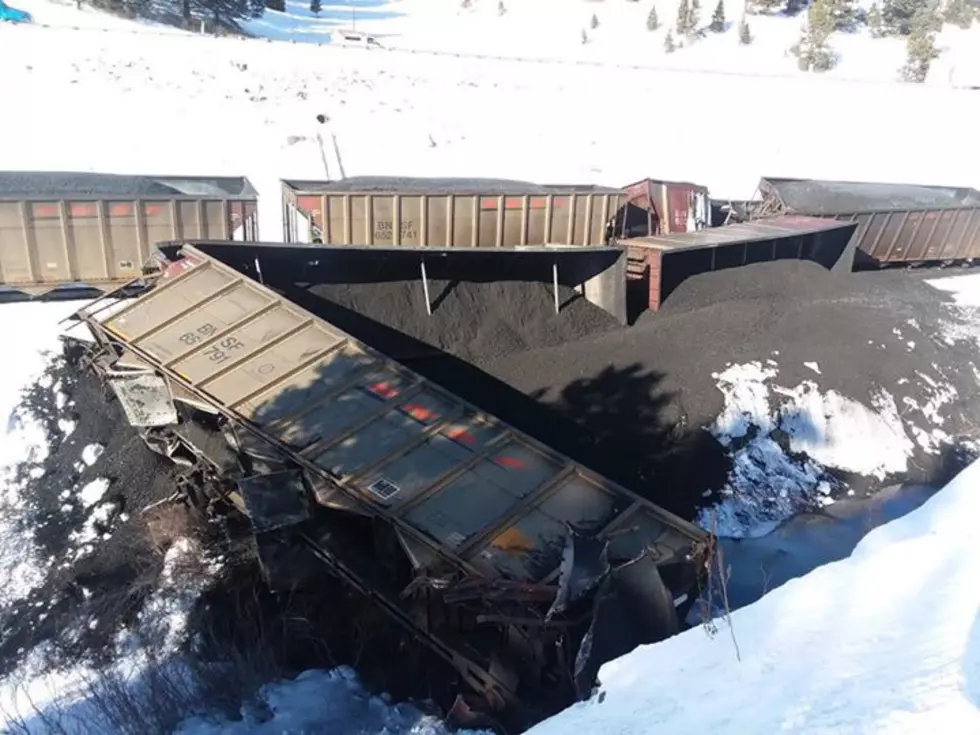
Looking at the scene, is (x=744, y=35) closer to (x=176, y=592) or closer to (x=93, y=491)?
(x=93, y=491)

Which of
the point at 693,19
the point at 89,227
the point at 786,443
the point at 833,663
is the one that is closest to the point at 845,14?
the point at 693,19

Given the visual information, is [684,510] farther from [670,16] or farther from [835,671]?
[670,16]

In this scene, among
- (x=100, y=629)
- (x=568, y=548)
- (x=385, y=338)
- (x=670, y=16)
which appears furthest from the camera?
(x=670, y=16)

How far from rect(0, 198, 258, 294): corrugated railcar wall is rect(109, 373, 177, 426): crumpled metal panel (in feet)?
16.8

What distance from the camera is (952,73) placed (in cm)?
A: 4684

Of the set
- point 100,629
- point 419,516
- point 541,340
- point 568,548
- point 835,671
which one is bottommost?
point 100,629

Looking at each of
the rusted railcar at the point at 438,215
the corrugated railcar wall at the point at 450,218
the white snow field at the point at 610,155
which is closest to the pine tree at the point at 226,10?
the white snow field at the point at 610,155

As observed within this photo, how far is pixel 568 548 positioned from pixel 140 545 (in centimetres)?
553

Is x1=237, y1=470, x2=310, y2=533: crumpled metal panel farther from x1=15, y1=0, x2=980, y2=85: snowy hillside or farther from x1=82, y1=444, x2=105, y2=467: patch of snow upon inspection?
x1=15, y1=0, x2=980, y2=85: snowy hillside

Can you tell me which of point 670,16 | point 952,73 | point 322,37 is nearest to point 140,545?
point 322,37

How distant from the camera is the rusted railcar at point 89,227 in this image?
41.3 feet

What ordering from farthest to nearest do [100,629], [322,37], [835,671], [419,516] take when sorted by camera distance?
[322,37] < [100,629] < [419,516] < [835,671]

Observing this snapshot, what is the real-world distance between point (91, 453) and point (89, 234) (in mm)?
4952

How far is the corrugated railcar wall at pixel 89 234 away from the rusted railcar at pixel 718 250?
7.87 metres
